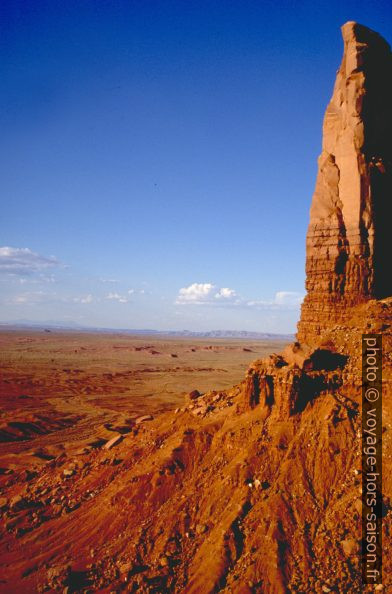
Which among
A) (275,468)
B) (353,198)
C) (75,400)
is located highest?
(353,198)

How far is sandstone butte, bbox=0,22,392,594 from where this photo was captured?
34.3 feet

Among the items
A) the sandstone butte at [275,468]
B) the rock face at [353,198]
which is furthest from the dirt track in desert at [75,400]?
the rock face at [353,198]

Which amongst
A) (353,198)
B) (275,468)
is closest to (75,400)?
(275,468)

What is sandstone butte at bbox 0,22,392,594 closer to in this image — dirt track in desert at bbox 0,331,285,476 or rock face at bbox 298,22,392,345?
rock face at bbox 298,22,392,345

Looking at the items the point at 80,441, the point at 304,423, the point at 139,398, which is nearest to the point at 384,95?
the point at 304,423

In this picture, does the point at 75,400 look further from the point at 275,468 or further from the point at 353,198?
the point at 353,198

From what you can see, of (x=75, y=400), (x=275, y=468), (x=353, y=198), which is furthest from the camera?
(x=75, y=400)

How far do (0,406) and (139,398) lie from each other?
14.6 metres

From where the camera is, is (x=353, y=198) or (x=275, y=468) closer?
(x=275, y=468)

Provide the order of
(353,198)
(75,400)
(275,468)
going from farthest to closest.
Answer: (75,400) < (353,198) < (275,468)

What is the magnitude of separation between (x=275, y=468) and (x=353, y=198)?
1056cm

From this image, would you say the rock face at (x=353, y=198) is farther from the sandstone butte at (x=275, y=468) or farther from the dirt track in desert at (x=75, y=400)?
the dirt track in desert at (x=75, y=400)

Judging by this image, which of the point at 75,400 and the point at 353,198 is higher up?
the point at 353,198

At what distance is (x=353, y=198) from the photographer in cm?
1539
